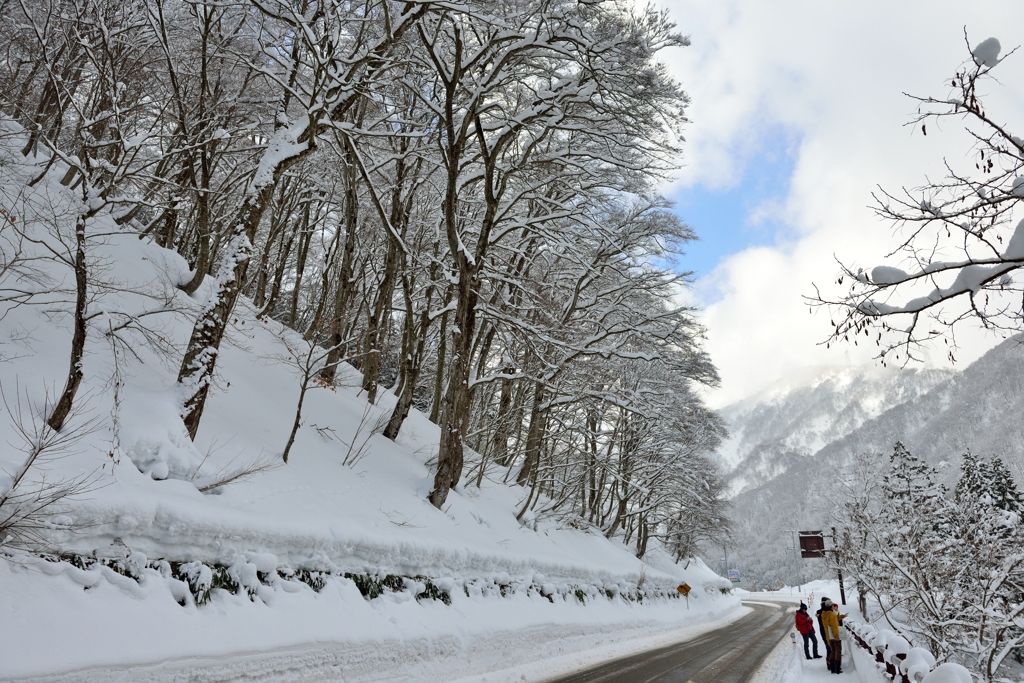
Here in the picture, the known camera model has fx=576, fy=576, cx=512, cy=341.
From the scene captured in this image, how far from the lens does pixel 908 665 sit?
592 centimetres

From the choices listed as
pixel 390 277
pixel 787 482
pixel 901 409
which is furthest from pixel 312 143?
pixel 901 409

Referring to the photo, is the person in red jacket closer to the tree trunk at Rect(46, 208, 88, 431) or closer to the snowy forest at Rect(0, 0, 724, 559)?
the snowy forest at Rect(0, 0, 724, 559)

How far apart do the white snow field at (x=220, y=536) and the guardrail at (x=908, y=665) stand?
→ 463cm

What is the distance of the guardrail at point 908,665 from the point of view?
15.5 ft

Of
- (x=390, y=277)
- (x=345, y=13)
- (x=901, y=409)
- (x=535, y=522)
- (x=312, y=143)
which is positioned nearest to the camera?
(x=312, y=143)

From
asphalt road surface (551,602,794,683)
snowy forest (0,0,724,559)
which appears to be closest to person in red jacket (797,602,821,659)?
asphalt road surface (551,602,794,683)

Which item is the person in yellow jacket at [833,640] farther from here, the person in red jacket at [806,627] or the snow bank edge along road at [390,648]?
the snow bank edge along road at [390,648]

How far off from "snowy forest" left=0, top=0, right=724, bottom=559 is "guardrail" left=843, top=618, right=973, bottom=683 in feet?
20.8

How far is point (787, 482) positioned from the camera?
561 ft

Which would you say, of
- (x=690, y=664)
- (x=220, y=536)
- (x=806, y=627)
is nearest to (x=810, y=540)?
(x=806, y=627)

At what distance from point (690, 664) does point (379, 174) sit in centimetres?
1324

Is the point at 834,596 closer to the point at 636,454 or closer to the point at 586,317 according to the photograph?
the point at 636,454

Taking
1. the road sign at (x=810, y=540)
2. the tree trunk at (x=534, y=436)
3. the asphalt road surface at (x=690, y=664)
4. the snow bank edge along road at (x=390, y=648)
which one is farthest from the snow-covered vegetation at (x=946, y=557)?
the tree trunk at (x=534, y=436)

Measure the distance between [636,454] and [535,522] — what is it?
23.4ft
